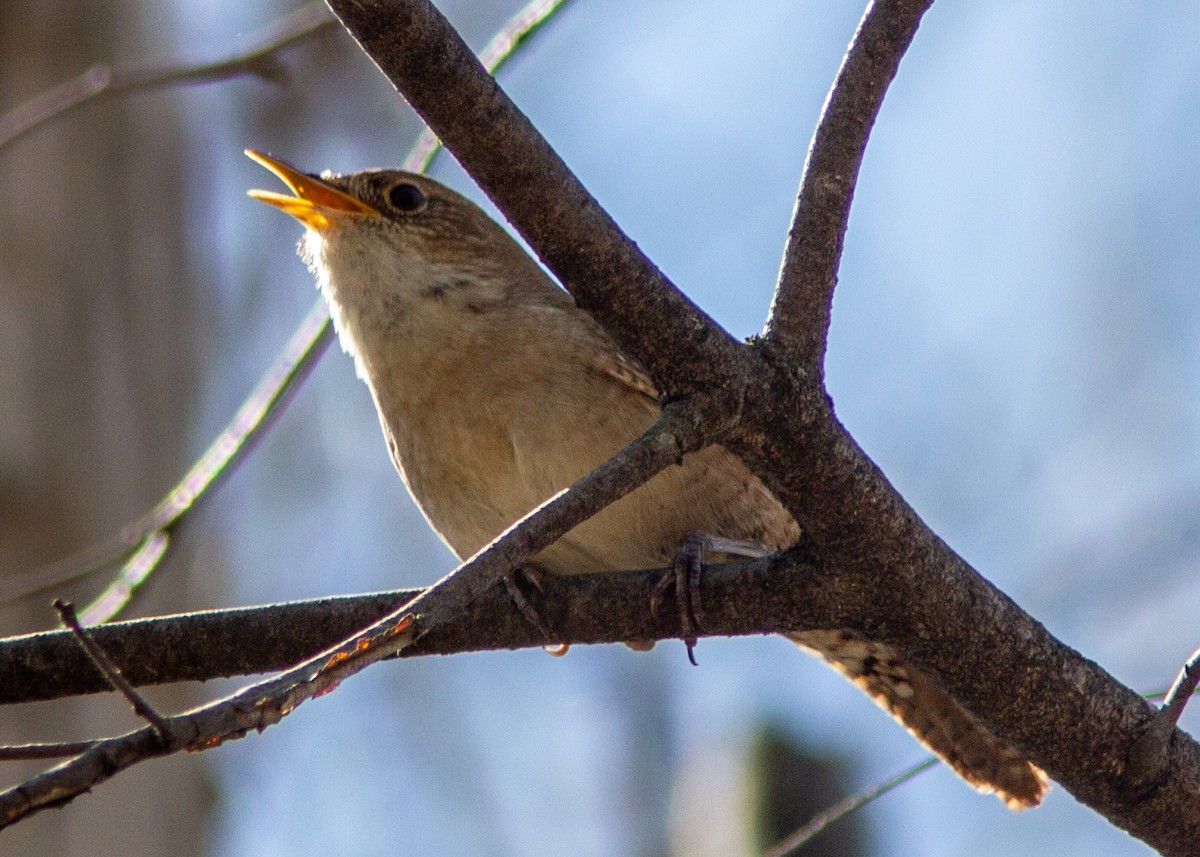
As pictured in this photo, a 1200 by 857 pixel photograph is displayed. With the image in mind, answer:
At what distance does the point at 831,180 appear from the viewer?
240 cm

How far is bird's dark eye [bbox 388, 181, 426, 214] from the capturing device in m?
4.16

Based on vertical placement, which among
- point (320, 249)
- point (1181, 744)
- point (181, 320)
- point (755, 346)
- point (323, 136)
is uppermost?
point (323, 136)

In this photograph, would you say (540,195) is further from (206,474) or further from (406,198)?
(406,198)

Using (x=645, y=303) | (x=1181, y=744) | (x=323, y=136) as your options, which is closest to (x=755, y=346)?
(x=645, y=303)

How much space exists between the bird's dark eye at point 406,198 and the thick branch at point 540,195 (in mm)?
1967

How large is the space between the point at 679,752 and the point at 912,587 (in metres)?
6.75

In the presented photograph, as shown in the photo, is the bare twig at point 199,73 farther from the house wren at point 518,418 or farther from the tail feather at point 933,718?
the tail feather at point 933,718

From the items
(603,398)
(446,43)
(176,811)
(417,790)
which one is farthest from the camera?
(417,790)

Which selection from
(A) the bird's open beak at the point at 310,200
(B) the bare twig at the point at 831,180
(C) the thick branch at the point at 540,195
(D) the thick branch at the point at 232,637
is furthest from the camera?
(A) the bird's open beak at the point at 310,200

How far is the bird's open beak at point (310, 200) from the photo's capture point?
3943 mm

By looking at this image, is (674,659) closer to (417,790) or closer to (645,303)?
(417,790)

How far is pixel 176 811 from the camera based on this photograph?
5.02m

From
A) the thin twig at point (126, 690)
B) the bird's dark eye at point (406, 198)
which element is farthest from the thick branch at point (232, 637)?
the bird's dark eye at point (406, 198)

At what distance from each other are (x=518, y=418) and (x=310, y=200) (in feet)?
3.50
